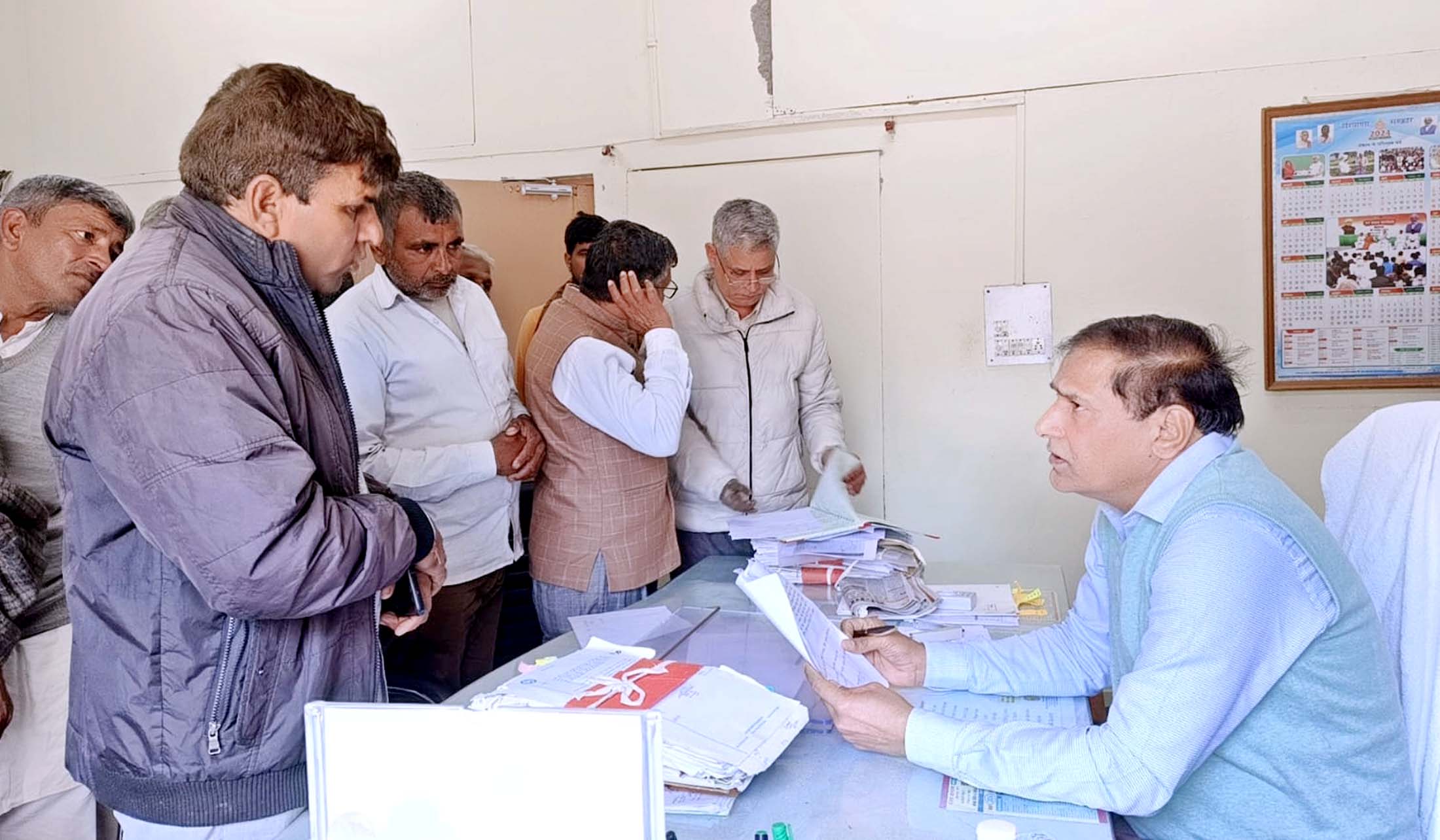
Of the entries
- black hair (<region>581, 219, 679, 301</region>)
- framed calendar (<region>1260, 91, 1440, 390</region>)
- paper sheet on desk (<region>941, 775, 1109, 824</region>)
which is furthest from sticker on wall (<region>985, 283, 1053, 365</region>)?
paper sheet on desk (<region>941, 775, 1109, 824</region>)

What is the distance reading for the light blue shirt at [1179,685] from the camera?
1.15 m

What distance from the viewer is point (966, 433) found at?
3.47m

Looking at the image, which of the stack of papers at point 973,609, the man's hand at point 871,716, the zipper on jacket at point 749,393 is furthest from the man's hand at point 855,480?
the man's hand at point 871,716

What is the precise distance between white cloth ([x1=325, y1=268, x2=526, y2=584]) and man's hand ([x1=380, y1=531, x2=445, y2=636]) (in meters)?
0.78

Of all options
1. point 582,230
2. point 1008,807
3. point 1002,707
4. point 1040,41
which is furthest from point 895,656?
point 1040,41

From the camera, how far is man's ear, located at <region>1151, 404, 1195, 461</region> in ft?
4.39

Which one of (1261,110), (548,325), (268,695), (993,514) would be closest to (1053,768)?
(268,695)

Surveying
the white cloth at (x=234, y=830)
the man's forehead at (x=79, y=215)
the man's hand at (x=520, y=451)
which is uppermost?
the man's forehead at (x=79, y=215)

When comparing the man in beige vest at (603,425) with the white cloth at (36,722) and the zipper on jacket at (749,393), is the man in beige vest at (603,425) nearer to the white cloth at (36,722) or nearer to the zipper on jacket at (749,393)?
the zipper on jacket at (749,393)

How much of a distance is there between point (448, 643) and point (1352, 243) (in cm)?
281

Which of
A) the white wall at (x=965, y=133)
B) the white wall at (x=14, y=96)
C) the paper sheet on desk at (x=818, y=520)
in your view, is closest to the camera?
the paper sheet on desk at (x=818, y=520)

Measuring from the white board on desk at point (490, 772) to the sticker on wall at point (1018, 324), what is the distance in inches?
109

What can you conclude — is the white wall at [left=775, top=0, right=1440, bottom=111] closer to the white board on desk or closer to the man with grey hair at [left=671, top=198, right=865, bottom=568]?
the man with grey hair at [left=671, top=198, right=865, bottom=568]

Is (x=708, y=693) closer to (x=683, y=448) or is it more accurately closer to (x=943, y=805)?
(x=943, y=805)
